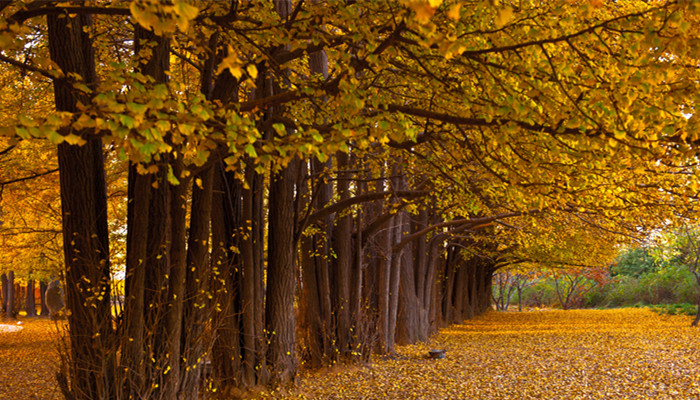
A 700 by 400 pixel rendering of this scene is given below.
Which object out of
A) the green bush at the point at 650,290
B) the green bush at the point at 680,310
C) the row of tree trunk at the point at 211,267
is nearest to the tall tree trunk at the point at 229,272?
the row of tree trunk at the point at 211,267

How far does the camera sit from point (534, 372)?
11.1m

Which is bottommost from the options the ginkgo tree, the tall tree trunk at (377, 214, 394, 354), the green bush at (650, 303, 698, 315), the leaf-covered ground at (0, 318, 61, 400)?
the green bush at (650, 303, 698, 315)

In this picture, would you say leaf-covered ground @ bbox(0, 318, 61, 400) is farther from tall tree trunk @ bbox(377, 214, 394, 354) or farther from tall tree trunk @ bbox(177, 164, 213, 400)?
→ tall tree trunk @ bbox(377, 214, 394, 354)

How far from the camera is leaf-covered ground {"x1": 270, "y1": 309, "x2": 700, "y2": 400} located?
29.9 ft

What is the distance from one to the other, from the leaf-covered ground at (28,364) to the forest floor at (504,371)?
21 mm

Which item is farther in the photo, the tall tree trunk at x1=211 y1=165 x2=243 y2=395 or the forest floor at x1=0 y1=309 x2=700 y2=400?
the forest floor at x1=0 y1=309 x2=700 y2=400

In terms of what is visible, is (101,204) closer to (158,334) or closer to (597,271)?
(158,334)

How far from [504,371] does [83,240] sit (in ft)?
27.5

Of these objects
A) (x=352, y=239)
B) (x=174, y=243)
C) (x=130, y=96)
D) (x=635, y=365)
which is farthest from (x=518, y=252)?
(x=130, y=96)

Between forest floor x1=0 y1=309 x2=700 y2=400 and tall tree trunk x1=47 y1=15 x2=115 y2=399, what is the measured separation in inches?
19.5

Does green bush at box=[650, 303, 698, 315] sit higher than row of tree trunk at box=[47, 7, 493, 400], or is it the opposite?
row of tree trunk at box=[47, 7, 493, 400]

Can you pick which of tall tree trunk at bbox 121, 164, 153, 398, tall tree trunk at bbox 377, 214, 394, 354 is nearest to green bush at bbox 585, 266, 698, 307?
tall tree trunk at bbox 377, 214, 394, 354

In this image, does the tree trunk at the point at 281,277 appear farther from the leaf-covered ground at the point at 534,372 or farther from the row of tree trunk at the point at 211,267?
the leaf-covered ground at the point at 534,372

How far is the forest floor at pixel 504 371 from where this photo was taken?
9117 mm
